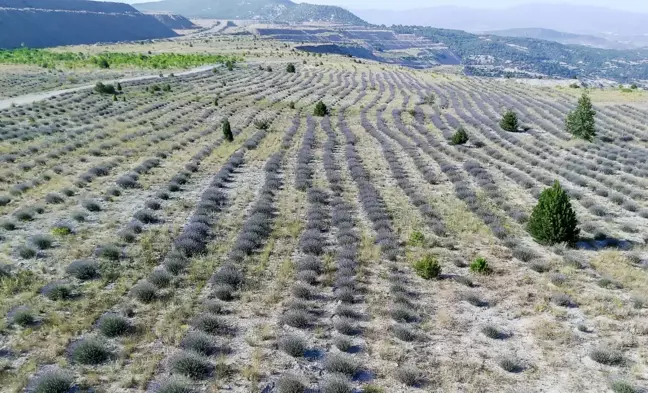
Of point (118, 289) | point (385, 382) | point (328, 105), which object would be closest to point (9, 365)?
point (118, 289)

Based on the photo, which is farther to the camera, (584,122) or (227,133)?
(584,122)

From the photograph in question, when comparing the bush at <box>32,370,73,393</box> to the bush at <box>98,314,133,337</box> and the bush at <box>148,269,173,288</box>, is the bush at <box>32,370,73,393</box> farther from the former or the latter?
the bush at <box>148,269,173,288</box>

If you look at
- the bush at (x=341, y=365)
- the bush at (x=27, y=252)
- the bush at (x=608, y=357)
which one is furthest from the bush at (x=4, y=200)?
the bush at (x=608, y=357)

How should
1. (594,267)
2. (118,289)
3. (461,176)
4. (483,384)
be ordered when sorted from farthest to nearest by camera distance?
(461,176)
(594,267)
(118,289)
(483,384)

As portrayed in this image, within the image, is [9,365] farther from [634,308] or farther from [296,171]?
[296,171]

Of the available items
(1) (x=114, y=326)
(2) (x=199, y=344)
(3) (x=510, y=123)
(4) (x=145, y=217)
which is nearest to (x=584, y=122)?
(3) (x=510, y=123)

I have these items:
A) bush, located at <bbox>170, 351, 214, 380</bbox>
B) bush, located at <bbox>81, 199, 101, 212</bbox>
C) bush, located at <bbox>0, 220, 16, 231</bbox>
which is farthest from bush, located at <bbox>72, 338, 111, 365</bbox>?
bush, located at <bbox>81, 199, 101, 212</bbox>

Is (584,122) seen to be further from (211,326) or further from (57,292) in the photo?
(57,292)
